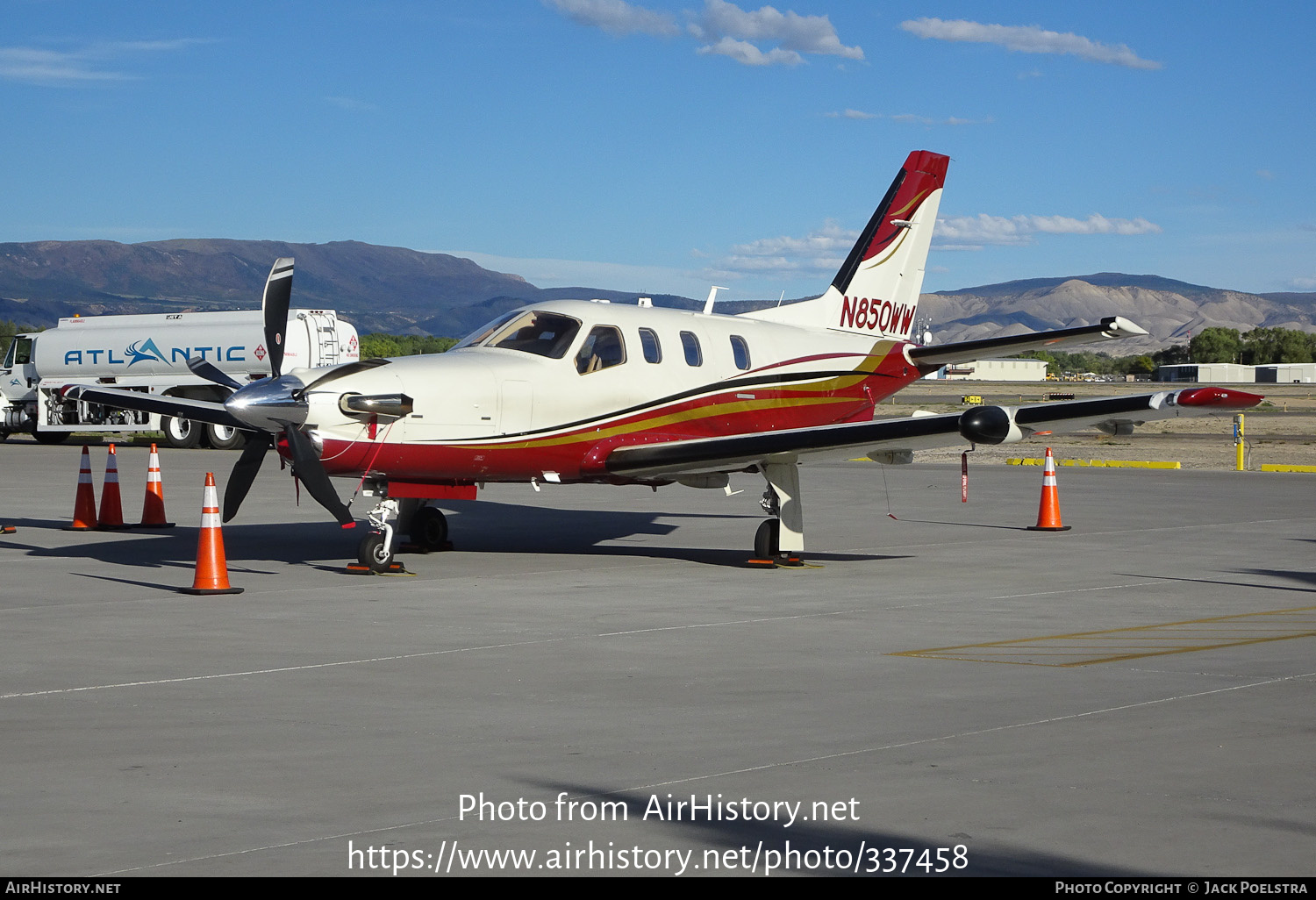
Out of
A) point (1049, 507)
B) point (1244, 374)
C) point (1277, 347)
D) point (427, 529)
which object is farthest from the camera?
point (1277, 347)

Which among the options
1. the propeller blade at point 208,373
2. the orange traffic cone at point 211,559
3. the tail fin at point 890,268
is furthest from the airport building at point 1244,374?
the orange traffic cone at point 211,559

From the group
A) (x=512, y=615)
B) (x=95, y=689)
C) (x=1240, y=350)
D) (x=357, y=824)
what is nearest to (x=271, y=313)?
(x=512, y=615)

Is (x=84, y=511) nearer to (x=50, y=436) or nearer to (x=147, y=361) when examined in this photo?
(x=147, y=361)

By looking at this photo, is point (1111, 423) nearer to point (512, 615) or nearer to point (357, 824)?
point (512, 615)

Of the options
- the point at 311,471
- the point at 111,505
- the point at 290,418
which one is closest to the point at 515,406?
the point at 311,471

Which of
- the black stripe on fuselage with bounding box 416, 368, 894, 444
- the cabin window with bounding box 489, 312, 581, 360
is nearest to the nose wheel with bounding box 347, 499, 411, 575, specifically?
the black stripe on fuselage with bounding box 416, 368, 894, 444

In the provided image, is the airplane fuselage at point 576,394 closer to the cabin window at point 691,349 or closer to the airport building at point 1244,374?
the cabin window at point 691,349

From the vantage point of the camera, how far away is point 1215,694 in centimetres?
759

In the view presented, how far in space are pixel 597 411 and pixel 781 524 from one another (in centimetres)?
233

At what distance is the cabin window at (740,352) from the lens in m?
16.1

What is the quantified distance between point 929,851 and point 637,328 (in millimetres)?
10915

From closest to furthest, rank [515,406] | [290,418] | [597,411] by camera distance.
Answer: [290,418] → [515,406] → [597,411]

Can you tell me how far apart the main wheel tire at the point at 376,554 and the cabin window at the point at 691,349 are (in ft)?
13.6

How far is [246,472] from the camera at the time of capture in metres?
13.7
